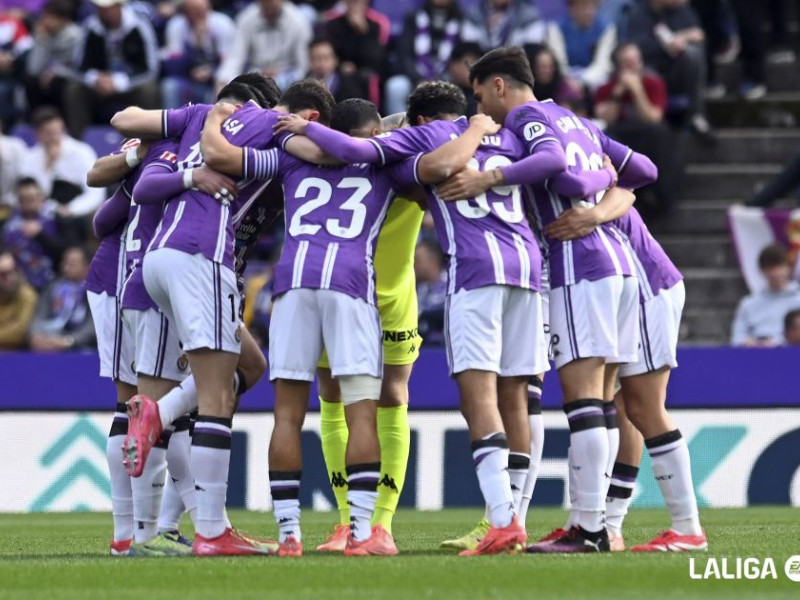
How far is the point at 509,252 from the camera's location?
307 inches

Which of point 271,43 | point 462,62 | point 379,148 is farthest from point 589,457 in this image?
point 271,43

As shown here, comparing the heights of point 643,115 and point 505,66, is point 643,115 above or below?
above

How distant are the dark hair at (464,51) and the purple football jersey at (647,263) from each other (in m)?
7.05

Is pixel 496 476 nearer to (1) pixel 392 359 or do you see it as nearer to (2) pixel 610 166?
(1) pixel 392 359

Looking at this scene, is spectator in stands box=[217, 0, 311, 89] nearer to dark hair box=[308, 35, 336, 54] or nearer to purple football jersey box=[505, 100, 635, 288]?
dark hair box=[308, 35, 336, 54]

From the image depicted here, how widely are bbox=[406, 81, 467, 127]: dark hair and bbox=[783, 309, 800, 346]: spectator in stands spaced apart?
5.57m

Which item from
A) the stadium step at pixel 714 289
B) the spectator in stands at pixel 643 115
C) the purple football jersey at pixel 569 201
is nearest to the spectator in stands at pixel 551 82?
the spectator in stands at pixel 643 115

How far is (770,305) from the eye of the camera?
13781 millimetres

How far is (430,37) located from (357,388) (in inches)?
360

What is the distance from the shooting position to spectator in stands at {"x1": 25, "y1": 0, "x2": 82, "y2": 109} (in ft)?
56.2

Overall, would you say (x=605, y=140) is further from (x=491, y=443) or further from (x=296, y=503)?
(x=296, y=503)

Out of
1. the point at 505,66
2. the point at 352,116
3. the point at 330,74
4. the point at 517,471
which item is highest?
the point at 330,74

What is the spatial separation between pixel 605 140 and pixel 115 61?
9.50 m

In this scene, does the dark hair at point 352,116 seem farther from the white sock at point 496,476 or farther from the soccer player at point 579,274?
the white sock at point 496,476
